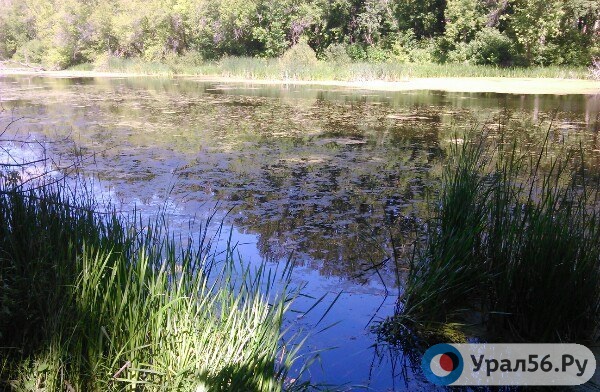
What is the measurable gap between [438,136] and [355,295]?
16.9 feet

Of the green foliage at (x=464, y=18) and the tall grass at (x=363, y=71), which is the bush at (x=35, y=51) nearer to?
the tall grass at (x=363, y=71)

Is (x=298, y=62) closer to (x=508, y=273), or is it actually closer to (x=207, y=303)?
(x=508, y=273)

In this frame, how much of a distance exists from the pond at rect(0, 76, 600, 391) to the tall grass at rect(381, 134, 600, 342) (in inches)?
10.0

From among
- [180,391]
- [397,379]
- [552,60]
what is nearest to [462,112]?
[397,379]

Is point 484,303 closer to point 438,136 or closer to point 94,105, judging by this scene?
point 438,136

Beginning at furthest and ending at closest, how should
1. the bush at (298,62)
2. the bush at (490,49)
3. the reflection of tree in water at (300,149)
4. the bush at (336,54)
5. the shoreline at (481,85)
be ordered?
the bush at (336,54) → the bush at (490,49) → the bush at (298,62) → the shoreline at (481,85) → the reflection of tree in water at (300,149)

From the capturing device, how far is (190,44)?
97.9 ft

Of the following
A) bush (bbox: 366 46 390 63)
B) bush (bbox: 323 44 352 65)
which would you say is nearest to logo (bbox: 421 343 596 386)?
bush (bbox: 323 44 352 65)

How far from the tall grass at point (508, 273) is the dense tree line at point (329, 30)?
66.5ft

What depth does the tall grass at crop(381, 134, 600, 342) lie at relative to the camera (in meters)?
2.29

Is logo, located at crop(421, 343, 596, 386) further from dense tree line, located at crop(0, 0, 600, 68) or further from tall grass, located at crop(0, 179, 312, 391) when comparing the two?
dense tree line, located at crop(0, 0, 600, 68)

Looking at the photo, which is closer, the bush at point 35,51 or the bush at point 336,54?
the bush at point 336,54

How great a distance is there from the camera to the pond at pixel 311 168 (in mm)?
2844

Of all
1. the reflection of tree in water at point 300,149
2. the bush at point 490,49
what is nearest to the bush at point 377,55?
the bush at point 490,49
